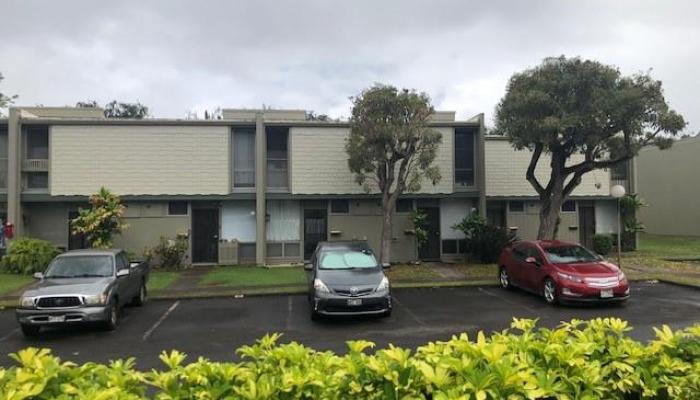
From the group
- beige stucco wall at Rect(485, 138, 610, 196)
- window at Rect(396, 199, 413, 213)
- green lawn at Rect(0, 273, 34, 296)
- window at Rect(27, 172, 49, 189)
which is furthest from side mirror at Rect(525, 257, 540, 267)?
window at Rect(27, 172, 49, 189)

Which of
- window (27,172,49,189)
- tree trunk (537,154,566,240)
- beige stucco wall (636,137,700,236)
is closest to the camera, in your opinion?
tree trunk (537,154,566,240)

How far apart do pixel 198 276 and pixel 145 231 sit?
414 cm

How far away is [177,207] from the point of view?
20.7m

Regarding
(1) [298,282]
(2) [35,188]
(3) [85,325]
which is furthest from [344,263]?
(2) [35,188]

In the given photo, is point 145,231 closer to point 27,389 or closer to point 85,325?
point 85,325

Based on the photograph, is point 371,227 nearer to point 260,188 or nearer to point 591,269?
point 260,188

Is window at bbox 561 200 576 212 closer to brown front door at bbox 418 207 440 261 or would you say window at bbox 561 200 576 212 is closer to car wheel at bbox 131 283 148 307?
brown front door at bbox 418 207 440 261

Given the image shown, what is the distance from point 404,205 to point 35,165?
578 inches

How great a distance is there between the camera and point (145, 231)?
20.4 metres

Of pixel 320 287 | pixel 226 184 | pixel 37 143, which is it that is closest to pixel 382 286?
pixel 320 287

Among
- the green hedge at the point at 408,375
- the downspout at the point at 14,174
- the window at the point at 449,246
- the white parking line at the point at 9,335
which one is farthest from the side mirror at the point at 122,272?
the window at the point at 449,246

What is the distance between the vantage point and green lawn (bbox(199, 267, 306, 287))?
1593cm

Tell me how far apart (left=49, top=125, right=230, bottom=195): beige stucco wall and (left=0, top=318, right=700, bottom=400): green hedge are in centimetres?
1797

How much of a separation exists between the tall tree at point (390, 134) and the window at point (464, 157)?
4.34m
